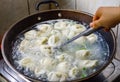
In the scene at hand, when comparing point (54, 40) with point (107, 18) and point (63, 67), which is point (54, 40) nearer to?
point (63, 67)

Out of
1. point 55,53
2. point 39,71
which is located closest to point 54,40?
point 55,53

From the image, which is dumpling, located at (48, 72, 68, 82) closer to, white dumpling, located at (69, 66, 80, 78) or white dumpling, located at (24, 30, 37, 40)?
white dumpling, located at (69, 66, 80, 78)

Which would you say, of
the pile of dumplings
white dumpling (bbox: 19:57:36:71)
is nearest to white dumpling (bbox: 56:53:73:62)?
the pile of dumplings


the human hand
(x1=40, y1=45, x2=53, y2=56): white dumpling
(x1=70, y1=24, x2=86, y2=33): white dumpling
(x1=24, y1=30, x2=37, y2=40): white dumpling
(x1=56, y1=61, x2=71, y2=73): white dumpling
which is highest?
the human hand

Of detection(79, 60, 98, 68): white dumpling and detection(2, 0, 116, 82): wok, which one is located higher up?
detection(2, 0, 116, 82): wok

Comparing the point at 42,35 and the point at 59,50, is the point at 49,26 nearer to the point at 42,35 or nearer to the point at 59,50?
the point at 42,35

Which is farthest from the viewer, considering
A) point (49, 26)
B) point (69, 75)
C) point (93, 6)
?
point (93, 6)

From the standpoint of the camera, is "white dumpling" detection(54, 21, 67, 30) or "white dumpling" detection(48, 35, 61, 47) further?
"white dumpling" detection(54, 21, 67, 30)

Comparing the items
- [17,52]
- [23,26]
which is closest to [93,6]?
[23,26]
